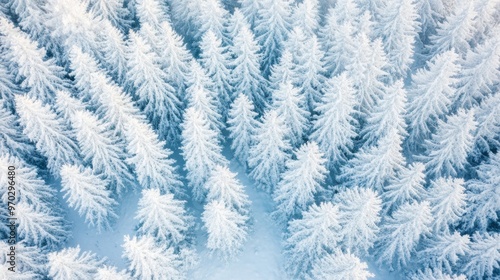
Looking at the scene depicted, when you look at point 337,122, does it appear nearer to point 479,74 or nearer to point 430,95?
point 430,95

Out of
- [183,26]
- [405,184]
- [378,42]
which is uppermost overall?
[378,42]

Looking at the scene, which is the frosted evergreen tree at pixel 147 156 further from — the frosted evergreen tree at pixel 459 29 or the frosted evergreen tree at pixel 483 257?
the frosted evergreen tree at pixel 459 29

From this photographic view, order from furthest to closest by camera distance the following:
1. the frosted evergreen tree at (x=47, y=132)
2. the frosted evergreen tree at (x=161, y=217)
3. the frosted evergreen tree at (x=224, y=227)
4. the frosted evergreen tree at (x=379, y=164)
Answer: the frosted evergreen tree at (x=47, y=132) → the frosted evergreen tree at (x=379, y=164) → the frosted evergreen tree at (x=224, y=227) → the frosted evergreen tree at (x=161, y=217)

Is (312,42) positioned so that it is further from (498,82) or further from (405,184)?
(498,82)

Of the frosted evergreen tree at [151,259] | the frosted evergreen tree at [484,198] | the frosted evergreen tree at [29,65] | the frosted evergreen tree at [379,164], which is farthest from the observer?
the frosted evergreen tree at [29,65]

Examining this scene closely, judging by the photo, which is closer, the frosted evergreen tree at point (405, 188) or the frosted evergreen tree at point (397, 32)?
the frosted evergreen tree at point (405, 188)

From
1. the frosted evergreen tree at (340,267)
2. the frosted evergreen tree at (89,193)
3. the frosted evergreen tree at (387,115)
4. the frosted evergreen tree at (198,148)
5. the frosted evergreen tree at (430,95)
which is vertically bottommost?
the frosted evergreen tree at (89,193)

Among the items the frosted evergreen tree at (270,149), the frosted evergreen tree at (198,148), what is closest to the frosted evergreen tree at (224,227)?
the frosted evergreen tree at (198,148)

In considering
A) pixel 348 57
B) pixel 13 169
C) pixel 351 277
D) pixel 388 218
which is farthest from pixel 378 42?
pixel 13 169
